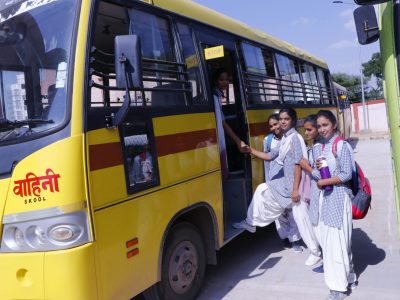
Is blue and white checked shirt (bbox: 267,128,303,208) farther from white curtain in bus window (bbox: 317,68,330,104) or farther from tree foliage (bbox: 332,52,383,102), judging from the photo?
tree foliage (bbox: 332,52,383,102)

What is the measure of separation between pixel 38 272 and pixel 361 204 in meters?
2.95

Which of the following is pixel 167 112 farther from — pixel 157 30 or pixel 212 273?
pixel 212 273

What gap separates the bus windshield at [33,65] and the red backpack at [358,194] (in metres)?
2.56

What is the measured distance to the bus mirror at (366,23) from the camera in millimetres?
3402

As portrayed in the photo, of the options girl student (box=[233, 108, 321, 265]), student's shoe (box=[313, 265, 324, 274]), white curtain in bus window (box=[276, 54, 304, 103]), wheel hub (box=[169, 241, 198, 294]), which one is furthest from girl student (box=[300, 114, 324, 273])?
white curtain in bus window (box=[276, 54, 304, 103])

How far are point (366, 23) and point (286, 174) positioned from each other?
214 centimetres

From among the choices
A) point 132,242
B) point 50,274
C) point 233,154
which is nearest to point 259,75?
point 233,154

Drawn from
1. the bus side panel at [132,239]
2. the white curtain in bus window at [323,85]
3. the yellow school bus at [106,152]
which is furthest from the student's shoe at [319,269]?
the white curtain in bus window at [323,85]

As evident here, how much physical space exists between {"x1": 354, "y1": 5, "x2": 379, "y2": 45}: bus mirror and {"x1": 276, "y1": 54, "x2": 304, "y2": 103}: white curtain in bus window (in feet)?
11.5

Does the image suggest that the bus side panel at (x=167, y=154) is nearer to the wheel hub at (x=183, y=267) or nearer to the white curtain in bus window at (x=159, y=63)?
the white curtain in bus window at (x=159, y=63)

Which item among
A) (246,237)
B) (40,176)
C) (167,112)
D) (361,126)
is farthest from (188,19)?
(361,126)

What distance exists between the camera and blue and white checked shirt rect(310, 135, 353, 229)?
158 inches

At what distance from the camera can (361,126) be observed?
3120 cm

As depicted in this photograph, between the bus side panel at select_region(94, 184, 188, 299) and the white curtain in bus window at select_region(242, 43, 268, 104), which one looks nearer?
the bus side panel at select_region(94, 184, 188, 299)
